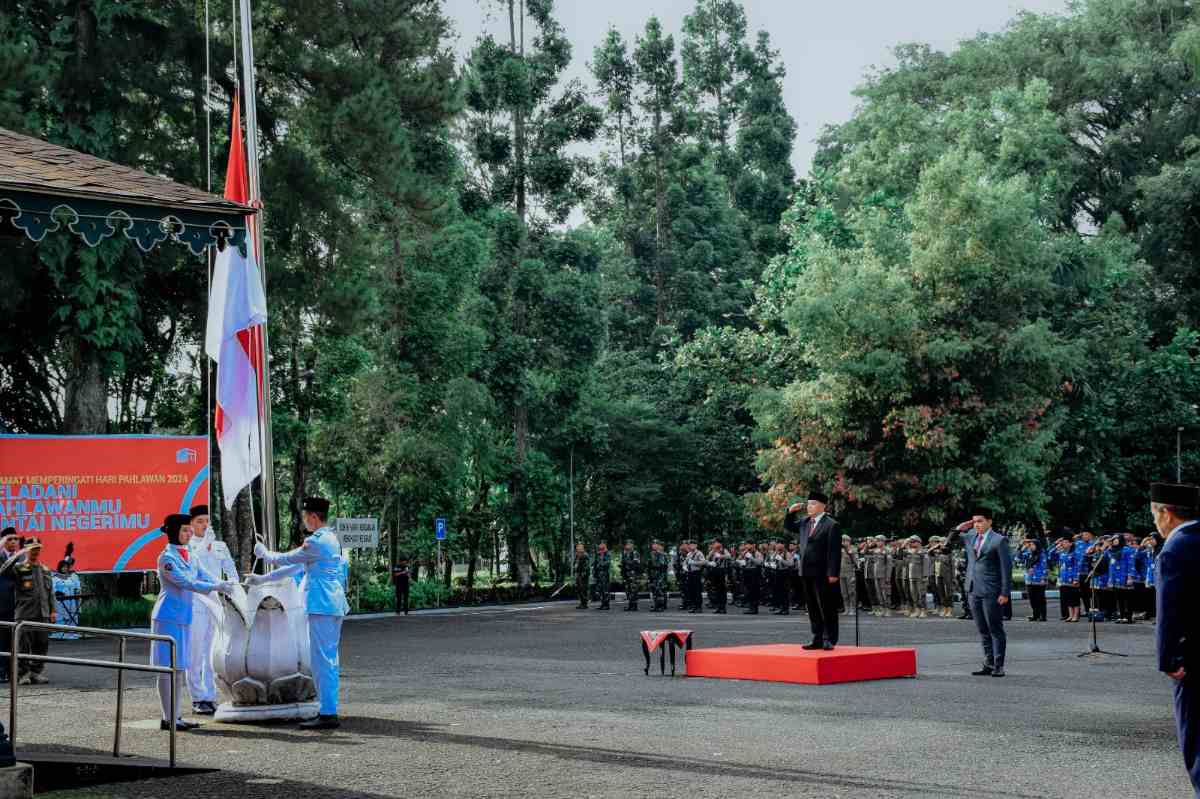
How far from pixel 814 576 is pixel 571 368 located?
33911 mm

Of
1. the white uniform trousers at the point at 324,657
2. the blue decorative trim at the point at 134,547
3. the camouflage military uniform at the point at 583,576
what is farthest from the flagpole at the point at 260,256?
the camouflage military uniform at the point at 583,576

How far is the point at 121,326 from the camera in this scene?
29.8 m

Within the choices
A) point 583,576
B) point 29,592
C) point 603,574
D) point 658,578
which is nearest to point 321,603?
point 29,592

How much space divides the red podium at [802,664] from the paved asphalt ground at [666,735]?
1.20 ft

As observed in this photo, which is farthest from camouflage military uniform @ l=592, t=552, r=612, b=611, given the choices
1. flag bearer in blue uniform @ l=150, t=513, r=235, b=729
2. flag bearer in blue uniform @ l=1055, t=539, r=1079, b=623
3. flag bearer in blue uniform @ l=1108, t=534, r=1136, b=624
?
flag bearer in blue uniform @ l=150, t=513, r=235, b=729

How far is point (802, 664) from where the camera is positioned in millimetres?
15703

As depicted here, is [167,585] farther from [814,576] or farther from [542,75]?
[542,75]

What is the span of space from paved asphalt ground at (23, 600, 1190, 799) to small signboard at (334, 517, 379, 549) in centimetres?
1377

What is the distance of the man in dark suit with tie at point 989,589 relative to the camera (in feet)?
53.3

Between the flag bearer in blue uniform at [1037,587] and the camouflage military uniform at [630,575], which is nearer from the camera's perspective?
the flag bearer in blue uniform at [1037,587]

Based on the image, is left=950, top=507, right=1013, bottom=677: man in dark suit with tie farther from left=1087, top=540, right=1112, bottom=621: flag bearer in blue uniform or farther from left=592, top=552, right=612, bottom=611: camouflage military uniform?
left=592, top=552, right=612, bottom=611: camouflage military uniform

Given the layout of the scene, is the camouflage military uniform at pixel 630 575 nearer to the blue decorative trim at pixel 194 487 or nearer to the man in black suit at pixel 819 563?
the blue decorative trim at pixel 194 487

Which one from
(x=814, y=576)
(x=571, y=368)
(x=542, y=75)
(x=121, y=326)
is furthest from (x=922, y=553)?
(x=542, y=75)

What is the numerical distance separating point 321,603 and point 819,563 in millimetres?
6477
